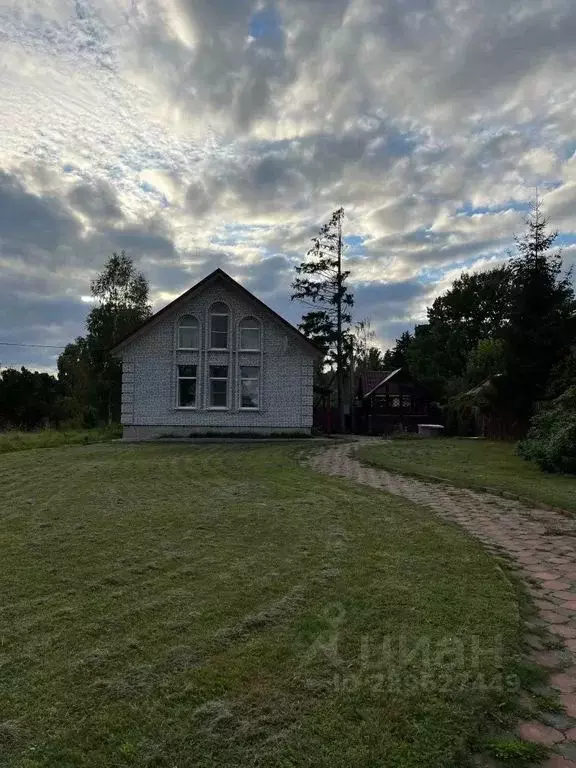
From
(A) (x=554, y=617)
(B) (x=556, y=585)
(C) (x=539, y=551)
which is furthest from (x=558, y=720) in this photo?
(C) (x=539, y=551)

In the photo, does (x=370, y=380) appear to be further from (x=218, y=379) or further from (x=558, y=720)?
(x=558, y=720)

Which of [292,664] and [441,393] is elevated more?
[441,393]

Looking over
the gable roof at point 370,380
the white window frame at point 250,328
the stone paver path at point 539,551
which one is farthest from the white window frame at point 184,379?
the stone paver path at point 539,551

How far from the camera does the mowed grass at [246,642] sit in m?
2.60

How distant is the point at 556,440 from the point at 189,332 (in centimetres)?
1744

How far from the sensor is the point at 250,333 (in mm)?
26766

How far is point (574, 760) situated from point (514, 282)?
22.0 m

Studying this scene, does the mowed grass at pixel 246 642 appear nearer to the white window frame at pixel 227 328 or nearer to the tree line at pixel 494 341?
the tree line at pixel 494 341

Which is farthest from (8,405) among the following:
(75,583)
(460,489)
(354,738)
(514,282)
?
(354,738)

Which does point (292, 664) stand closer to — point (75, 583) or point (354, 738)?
point (354, 738)

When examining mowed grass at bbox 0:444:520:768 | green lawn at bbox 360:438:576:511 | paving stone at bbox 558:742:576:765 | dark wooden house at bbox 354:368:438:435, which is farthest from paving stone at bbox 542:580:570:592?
dark wooden house at bbox 354:368:438:435

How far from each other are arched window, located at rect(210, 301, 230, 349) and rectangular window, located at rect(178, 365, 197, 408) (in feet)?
5.26

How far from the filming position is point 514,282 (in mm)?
22547

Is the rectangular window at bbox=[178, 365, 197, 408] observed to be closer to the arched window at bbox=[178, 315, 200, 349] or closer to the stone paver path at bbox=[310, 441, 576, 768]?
the arched window at bbox=[178, 315, 200, 349]
